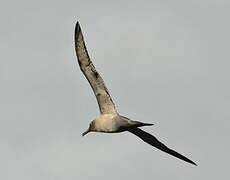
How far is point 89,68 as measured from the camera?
131 ft

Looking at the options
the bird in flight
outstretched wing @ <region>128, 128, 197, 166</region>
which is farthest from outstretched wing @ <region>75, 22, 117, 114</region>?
outstretched wing @ <region>128, 128, 197, 166</region>

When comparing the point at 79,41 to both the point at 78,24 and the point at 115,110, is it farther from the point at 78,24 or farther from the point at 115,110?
the point at 115,110

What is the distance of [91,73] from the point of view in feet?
130

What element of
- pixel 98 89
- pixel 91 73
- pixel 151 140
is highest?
pixel 91 73

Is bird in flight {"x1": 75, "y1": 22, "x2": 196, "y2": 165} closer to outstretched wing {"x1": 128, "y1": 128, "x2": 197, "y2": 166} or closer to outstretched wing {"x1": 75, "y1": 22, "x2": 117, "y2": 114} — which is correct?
outstretched wing {"x1": 75, "y1": 22, "x2": 117, "y2": 114}

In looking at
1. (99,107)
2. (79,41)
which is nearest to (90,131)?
(99,107)

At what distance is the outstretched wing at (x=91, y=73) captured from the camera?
130ft

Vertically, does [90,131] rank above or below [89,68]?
below

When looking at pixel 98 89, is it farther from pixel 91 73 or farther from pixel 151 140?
pixel 151 140

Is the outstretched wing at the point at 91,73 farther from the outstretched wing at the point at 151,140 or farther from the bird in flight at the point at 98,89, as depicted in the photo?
the outstretched wing at the point at 151,140

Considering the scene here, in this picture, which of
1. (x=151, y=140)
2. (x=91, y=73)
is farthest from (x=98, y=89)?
(x=151, y=140)

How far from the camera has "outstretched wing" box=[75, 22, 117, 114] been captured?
3966 cm

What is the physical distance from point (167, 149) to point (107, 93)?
14.9ft

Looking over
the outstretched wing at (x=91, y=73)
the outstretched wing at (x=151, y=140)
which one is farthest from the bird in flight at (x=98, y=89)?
the outstretched wing at (x=151, y=140)
